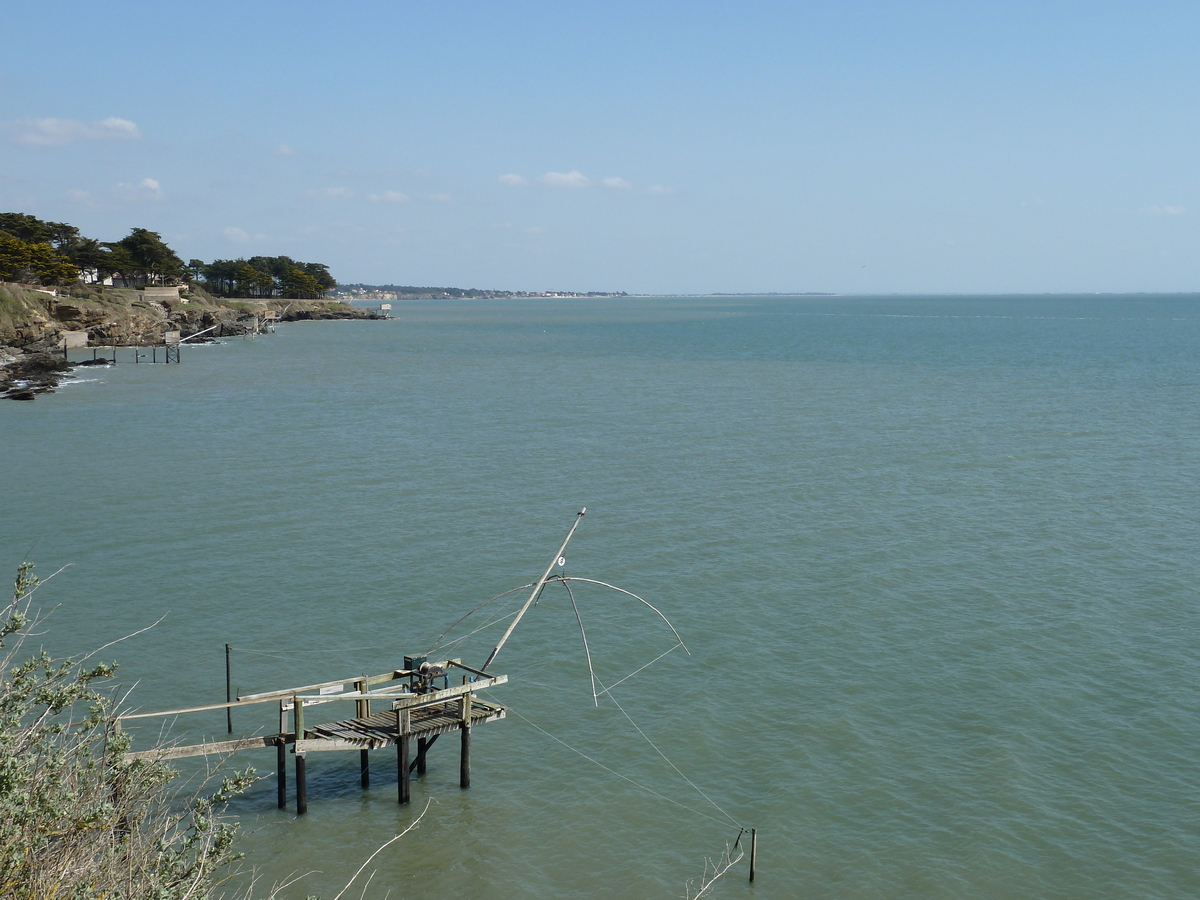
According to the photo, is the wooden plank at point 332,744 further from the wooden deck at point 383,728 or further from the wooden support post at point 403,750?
the wooden support post at point 403,750

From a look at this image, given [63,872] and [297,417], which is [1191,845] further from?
[297,417]

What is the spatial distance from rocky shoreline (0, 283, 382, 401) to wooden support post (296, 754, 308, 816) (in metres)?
55.5

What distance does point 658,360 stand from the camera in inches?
4186

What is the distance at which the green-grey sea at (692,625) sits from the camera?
16.2 meters

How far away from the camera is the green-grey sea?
53.0ft

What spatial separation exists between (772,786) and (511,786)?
4.42 meters

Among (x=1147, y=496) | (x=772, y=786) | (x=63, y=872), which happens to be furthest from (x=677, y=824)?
(x=1147, y=496)

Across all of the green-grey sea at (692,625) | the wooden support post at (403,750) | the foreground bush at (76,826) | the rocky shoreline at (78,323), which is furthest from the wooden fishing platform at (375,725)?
the rocky shoreline at (78,323)

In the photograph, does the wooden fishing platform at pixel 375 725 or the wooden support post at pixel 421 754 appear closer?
the wooden fishing platform at pixel 375 725

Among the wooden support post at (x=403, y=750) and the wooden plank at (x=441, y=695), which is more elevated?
the wooden plank at (x=441, y=695)

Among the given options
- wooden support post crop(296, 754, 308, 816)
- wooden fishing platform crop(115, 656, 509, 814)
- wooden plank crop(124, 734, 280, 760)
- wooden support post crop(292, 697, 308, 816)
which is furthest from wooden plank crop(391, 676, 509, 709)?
wooden plank crop(124, 734, 280, 760)

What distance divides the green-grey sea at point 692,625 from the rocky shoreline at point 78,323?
22294 millimetres

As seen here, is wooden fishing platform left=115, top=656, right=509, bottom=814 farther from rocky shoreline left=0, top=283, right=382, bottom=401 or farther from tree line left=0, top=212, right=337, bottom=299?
tree line left=0, top=212, right=337, bottom=299

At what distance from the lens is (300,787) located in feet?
54.1
